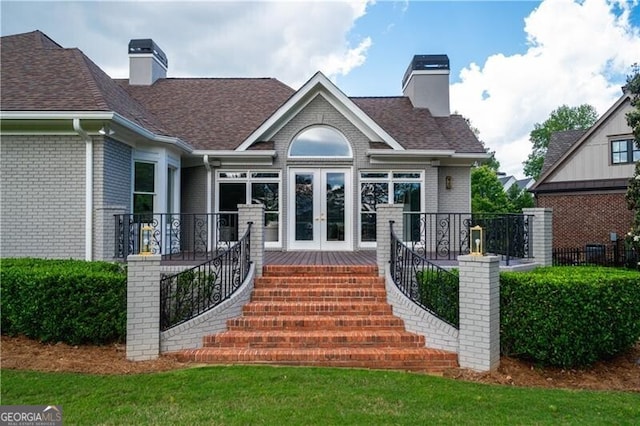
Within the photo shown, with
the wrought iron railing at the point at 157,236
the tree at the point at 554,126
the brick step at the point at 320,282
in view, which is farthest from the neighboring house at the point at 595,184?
the tree at the point at 554,126

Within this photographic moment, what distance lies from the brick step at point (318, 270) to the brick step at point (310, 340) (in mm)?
1582

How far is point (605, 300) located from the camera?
5332 mm

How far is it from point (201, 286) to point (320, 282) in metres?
2.05

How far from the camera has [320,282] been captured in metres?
6.92

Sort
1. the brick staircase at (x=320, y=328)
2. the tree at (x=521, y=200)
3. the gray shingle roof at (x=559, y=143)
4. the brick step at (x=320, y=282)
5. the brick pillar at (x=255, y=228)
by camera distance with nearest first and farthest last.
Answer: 1. the brick staircase at (x=320, y=328)
2. the brick step at (x=320, y=282)
3. the brick pillar at (x=255, y=228)
4. the gray shingle roof at (x=559, y=143)
5. the tree at (x=521, y=200)

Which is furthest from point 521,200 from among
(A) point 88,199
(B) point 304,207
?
(A) point 88,199

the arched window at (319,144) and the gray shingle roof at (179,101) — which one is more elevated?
the gray shingle roof at (179,101)

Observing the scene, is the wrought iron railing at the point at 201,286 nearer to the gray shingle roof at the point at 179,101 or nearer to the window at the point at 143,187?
the window at the point at 143,187

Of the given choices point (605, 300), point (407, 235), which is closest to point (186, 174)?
point (407, 235)

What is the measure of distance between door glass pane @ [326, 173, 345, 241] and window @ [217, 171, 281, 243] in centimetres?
150

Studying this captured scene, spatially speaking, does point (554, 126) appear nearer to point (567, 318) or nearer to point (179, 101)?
point (179, 101)

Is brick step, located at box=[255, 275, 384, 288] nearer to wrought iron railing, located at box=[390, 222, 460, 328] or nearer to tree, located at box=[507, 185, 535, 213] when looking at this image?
wrought iron railing, located at box=[390, 222, 460, 328]

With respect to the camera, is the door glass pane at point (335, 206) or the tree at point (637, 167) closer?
the door glass pane at point (335, 206)

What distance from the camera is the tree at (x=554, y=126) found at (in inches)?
1678
